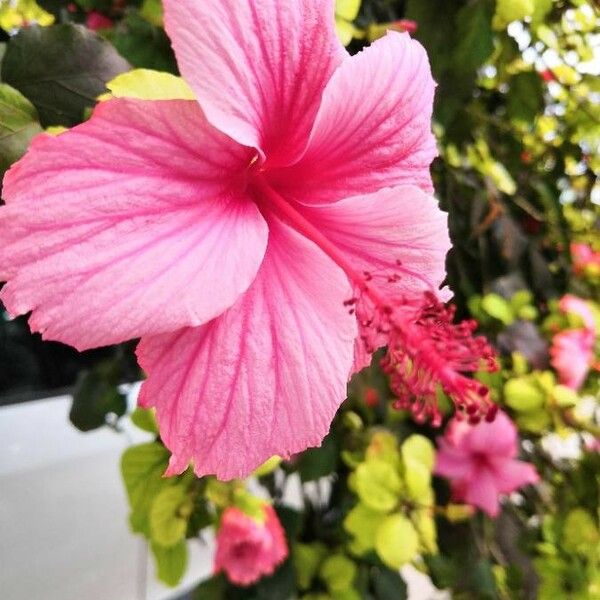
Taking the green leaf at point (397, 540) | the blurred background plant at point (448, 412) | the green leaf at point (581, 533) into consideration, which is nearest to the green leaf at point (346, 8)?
the blurred background plant at point (448, 412)

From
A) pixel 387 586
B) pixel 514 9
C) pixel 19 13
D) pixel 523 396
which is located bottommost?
pixel 387 586

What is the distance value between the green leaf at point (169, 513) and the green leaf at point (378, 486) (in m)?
0.14

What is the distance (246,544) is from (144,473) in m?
0.09

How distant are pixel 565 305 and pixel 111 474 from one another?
623 millimetres

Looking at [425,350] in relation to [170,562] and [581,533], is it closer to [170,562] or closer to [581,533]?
[170,562]

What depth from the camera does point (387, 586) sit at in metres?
0.58

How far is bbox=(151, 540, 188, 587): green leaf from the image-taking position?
39 centimetres

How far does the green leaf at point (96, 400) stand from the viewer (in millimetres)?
453

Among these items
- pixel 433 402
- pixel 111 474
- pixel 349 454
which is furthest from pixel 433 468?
pixel 111 474

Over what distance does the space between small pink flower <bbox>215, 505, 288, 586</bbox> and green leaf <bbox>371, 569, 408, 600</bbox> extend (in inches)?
6.9

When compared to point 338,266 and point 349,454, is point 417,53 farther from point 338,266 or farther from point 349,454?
point 349,454

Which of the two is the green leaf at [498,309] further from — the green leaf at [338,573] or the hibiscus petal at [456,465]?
the green leaf at [338,573]

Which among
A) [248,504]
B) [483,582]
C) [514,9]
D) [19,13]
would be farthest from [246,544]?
[19,13]

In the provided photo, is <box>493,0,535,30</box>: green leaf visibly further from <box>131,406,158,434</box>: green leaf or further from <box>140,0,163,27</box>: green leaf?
<box>131,406,158,434</box>: green leaf
